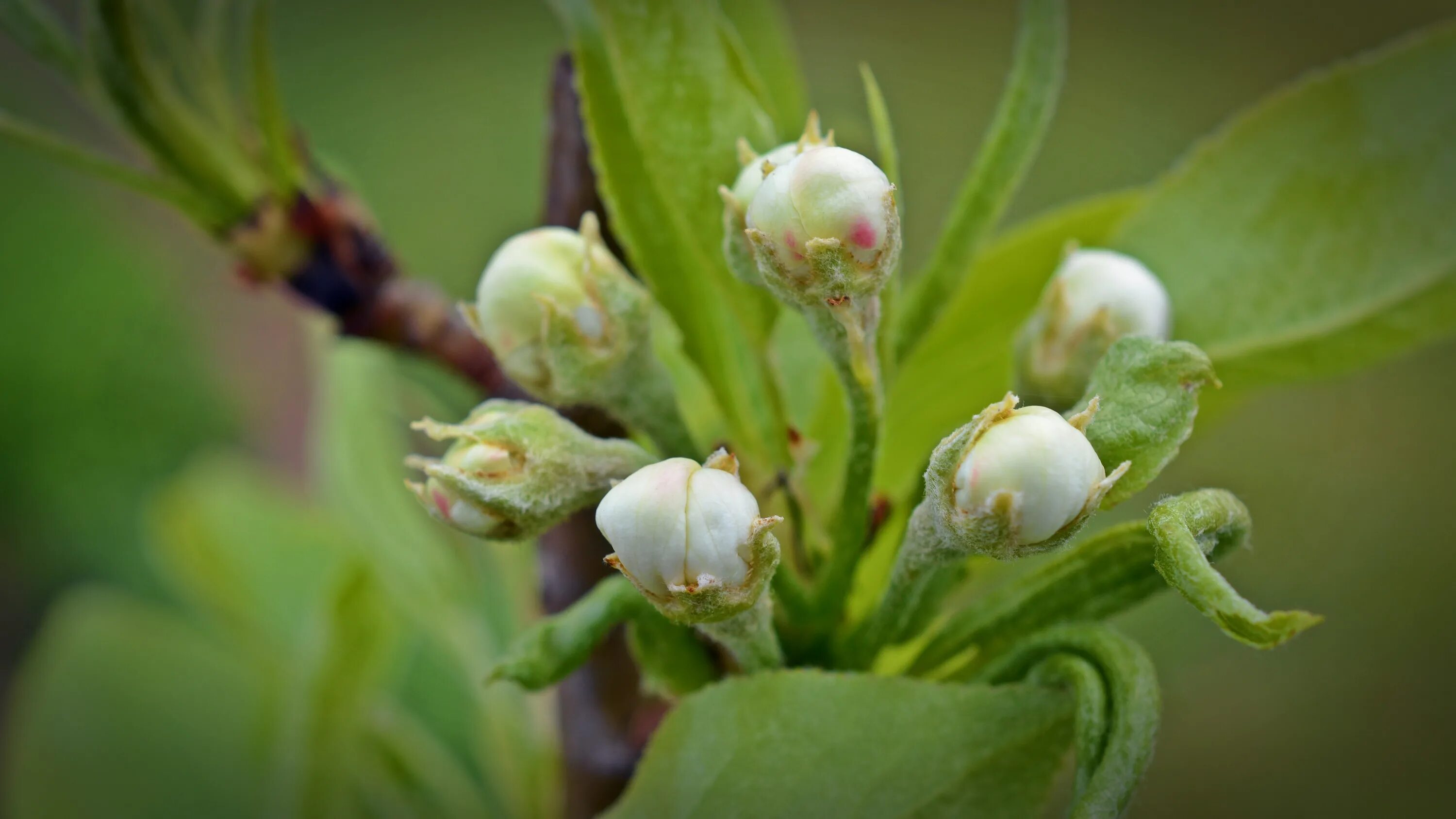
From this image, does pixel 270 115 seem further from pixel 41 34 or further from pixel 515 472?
pixel 515 472

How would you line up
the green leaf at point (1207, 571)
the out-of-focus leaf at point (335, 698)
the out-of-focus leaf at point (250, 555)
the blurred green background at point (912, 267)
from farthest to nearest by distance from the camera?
the blurred green background at point (912, 267), the out-of-focus leaf at point (250, 555), the out-of-focus leaf at point (335, 698), the green leaf at point (1207, 571)

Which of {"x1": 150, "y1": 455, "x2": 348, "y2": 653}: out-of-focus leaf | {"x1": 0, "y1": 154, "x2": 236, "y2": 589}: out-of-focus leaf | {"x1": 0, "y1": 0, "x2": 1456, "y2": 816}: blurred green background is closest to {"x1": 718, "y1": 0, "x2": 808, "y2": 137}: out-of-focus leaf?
{"x1": 150, "y1": 455, "x2": 348, "y2": 653}: out-of-focus leaf

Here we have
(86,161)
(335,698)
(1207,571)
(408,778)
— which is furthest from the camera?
(408,778)

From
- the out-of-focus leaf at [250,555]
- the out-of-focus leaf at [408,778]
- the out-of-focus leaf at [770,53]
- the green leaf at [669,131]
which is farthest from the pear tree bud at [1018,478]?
the out-of-focus leaf at [250,555]

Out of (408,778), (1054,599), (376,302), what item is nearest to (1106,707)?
(1054,599)

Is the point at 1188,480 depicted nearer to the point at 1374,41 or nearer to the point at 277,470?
the point at 1374,41

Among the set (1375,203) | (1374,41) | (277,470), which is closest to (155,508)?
(1375,203)

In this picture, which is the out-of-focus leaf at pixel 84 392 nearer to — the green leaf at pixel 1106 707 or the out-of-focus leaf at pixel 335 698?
the out-of-focus leaf at pixel 335 698
